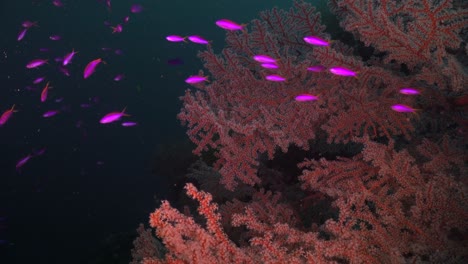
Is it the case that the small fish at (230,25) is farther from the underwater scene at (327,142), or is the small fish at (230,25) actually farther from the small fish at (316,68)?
the small fish at (316,68)

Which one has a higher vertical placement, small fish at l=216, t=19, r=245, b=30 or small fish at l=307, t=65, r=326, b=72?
small fish at l=216, t=19, r=245, b=30

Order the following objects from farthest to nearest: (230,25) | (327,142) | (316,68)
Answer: (230,25)
(327,142)
(316,68)

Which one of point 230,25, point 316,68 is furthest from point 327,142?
point 230,25

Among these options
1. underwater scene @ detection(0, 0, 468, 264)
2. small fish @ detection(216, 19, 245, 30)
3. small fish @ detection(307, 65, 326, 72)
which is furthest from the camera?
small fish @ detection(216, 19, 245, 30)

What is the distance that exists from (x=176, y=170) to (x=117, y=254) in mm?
3405

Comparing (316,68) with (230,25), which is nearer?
(316,68)

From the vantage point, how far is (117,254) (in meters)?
7.97

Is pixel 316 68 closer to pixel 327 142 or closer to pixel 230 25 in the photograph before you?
pixel 327 142

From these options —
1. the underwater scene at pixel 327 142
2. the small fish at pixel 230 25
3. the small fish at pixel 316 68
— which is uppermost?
the small fish at pixel 230 25

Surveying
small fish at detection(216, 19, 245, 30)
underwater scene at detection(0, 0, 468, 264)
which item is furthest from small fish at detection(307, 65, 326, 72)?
small fish at detection(216, 19, 245, 30)

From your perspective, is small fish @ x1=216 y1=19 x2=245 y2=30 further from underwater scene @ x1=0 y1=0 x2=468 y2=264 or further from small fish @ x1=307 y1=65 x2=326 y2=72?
small fish @ x1=307 y1=65 x2=326 y2=72

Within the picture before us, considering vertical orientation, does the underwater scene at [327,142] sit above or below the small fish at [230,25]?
below

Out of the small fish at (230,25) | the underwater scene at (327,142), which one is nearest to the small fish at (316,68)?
the underwater scene at (327,142)

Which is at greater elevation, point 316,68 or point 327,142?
point 316,68
